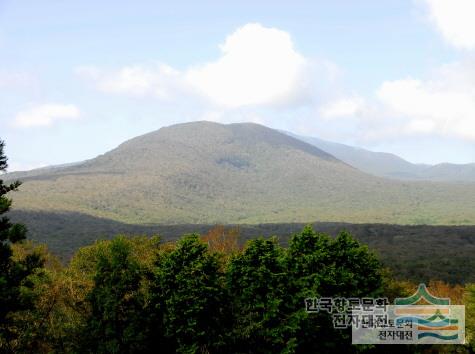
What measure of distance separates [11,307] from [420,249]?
101 meters

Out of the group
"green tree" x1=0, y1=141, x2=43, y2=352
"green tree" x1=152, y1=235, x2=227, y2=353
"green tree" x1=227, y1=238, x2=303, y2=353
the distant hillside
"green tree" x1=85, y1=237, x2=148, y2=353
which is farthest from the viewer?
the distant hillside

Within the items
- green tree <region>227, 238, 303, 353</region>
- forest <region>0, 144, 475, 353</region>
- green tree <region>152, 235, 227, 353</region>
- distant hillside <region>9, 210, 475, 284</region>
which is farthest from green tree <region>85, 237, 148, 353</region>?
distant hillside <region>9, 210, 475, 284</region>

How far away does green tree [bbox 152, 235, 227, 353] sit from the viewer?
28750 mm

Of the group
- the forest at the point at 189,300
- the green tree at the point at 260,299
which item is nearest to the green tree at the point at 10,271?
the forest at the point at 189,300

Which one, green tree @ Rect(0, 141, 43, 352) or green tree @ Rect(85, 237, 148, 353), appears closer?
green tree @ Rect(0, 141, 43, 352)

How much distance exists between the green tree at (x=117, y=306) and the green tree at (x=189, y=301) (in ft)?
4.49

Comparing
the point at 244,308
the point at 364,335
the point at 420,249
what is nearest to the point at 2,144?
the point at 244,308

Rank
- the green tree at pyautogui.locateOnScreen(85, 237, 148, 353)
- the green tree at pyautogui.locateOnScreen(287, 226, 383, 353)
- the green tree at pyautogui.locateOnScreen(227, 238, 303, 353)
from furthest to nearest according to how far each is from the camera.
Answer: the green tree at pyautogui.locateOnScreen(287, 226, 383, 353) < the green tree at pyautogui.locateOnScreen(227, 238, 303, 353) < the green tree at pyautogui.locateOnScreen(85, 237, 148, 353)

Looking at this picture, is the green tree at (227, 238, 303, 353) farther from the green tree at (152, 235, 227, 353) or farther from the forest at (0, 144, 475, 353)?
the green tree at (152, 235, 227, 353)

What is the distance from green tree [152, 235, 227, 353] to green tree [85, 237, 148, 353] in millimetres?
1370

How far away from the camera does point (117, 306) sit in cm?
2778

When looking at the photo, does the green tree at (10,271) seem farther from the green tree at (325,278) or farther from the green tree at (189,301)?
the green tree at (325,278)

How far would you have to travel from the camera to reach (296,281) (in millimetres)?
32031

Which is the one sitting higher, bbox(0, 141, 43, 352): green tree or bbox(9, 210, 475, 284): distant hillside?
bbox(0, 141, 43, 352): green tree
